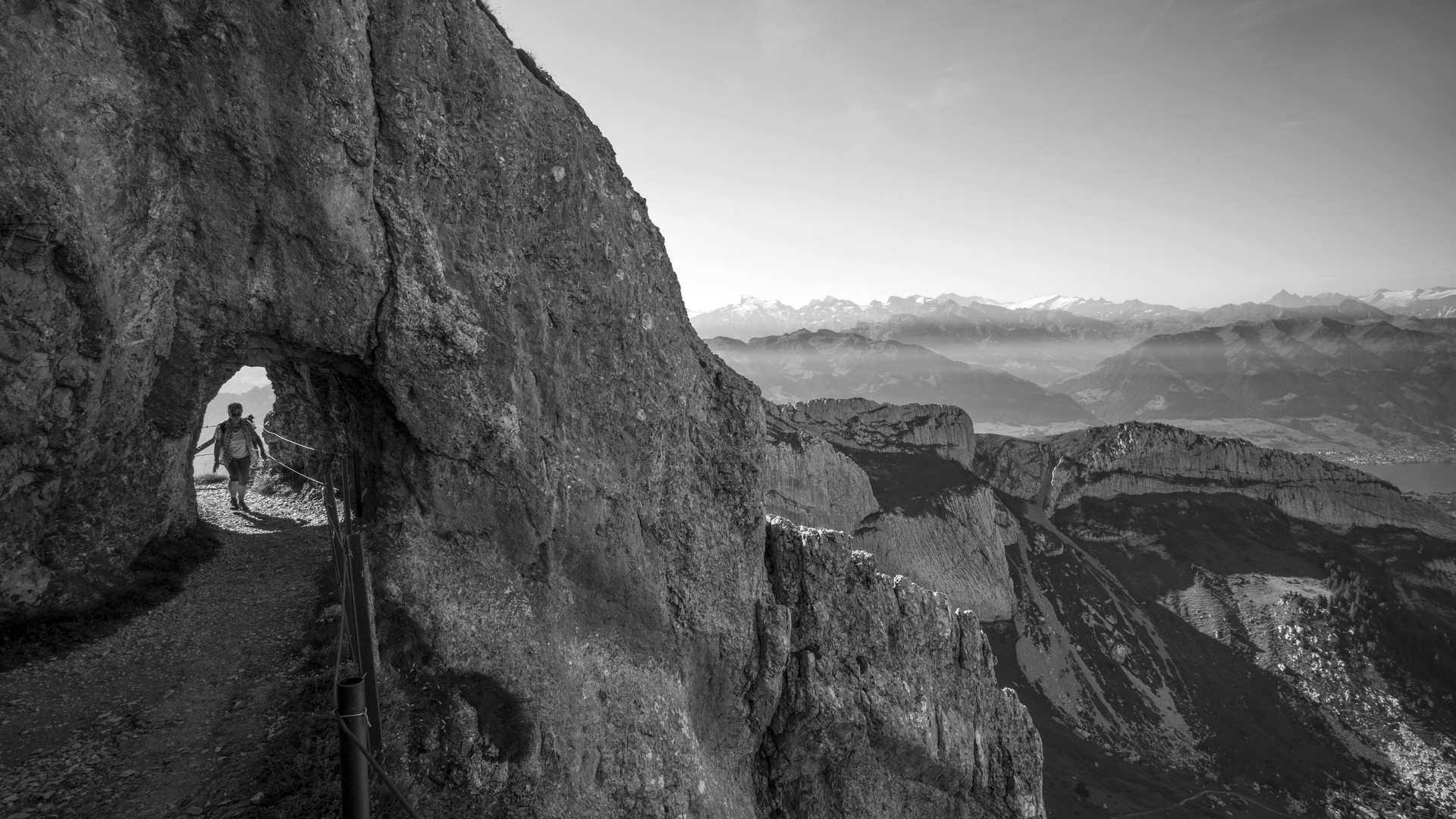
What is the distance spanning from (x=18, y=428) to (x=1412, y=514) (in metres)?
170

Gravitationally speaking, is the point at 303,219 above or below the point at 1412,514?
above

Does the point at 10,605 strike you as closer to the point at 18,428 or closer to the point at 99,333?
the point at 18,428

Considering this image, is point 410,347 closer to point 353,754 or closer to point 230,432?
point 353,754

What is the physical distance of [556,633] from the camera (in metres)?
14.5

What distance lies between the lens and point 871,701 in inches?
893

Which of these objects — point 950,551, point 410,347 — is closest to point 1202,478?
point 950,551

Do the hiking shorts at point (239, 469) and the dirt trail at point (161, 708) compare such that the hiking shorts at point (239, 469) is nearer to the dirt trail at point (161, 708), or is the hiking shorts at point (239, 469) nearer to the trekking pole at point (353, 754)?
the dirt trail at point (161, 708)

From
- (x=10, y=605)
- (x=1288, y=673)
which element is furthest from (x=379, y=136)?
(x=1288, y=673)

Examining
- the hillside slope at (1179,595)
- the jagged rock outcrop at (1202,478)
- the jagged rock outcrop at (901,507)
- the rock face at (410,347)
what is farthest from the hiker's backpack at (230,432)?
the jagged rock outcrop at (1202,478)

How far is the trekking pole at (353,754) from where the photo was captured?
4.86 metres

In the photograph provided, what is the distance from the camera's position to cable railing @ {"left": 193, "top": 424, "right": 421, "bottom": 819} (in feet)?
16.1

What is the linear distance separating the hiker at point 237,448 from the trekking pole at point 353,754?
20863mm

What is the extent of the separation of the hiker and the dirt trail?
25.8 feet

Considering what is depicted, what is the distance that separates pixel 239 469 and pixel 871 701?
2285 centimetres
